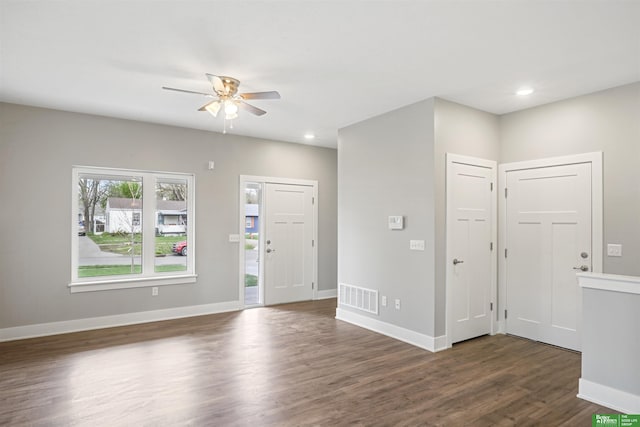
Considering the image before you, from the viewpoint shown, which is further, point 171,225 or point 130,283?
point 171,225

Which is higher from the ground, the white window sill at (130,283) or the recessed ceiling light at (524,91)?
the recessed ceiling light at (524,91)

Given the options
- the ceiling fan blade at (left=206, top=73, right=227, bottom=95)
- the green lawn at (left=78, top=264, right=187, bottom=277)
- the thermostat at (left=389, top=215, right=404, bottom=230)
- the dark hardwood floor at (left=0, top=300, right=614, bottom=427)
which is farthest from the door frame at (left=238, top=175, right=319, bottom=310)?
the ceiling fan blade at (left=206, top=73, right=227, bottom=95)

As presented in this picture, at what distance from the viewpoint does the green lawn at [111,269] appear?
4858 mm

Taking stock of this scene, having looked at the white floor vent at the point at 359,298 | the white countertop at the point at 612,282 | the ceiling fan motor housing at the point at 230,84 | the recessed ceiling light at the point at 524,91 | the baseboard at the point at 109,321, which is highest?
the recessed ceiling light at the point at 524,91

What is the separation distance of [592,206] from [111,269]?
19.6ft

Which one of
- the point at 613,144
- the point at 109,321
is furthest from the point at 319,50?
the point at 109,321

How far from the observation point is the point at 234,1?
232cm

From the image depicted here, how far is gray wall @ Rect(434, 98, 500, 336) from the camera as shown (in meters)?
4.10

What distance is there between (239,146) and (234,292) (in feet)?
7.77

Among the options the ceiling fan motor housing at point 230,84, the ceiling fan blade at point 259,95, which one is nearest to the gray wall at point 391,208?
the ceiling fan blade at point 259,95

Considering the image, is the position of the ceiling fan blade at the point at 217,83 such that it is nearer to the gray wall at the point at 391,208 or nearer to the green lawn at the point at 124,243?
the gray wall at the point at 391,208

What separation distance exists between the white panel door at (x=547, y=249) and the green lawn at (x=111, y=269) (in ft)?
15.6

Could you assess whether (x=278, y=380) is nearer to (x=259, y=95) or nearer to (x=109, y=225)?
(x=259, y=95)

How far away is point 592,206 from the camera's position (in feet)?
12.6
